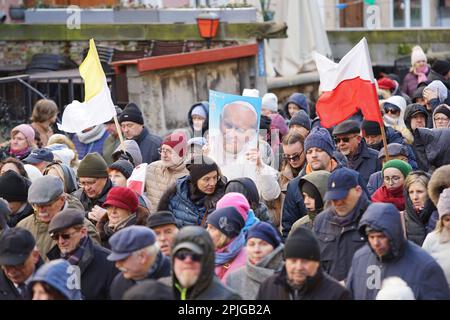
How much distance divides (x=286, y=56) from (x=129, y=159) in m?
11.5

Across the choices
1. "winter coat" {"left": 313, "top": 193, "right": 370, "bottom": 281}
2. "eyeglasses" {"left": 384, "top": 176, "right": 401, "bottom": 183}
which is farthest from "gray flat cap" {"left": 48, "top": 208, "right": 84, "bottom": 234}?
"eyeglasses" {"left": 384, "top": 176, "right": 401, "bottom": 183}

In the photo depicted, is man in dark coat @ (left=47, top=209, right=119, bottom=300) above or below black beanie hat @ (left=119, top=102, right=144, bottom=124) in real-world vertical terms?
below

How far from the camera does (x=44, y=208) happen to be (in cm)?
1095

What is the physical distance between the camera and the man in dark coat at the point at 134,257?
8953 mm

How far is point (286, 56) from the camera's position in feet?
82.3

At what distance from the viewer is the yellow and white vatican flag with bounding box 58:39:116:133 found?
14211 millimetres

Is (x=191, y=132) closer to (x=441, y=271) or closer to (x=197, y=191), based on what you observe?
(x=197, y=191)

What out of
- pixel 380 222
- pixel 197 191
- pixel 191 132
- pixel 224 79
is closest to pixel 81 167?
pixel 197 191

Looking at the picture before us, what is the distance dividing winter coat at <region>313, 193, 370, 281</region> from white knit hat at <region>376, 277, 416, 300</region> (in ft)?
5.07

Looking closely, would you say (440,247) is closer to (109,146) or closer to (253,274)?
(253,274)

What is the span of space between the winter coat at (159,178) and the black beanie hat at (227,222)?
2869 millimetres

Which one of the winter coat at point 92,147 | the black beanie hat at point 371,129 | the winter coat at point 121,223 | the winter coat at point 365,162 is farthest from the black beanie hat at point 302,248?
the winter coat at point 92,147

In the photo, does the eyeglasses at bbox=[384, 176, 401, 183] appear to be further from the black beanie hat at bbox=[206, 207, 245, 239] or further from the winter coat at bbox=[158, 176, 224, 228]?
the black beanie hat at bbox=[206, 207, 245, 239]

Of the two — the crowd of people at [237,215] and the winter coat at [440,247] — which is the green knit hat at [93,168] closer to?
the crowd of people at [237,215]
